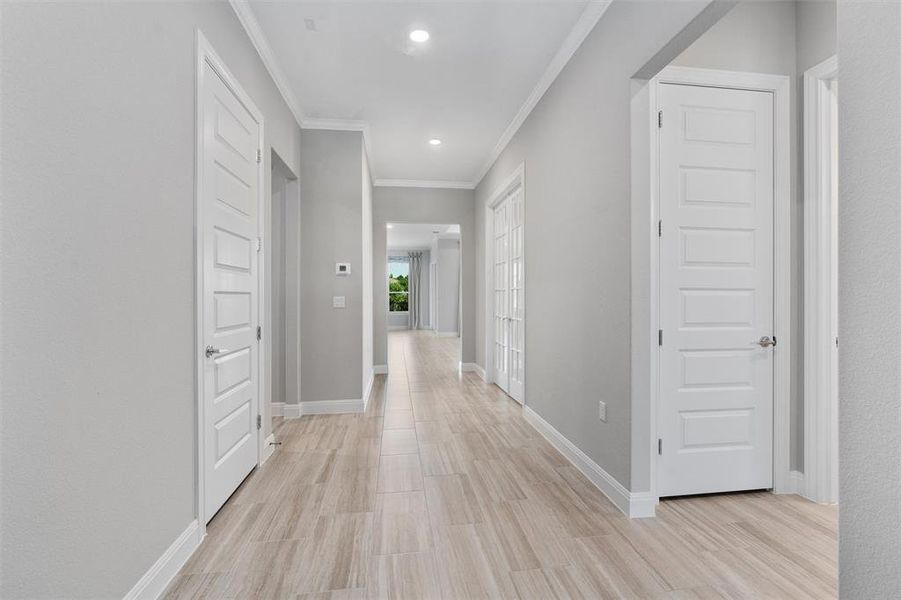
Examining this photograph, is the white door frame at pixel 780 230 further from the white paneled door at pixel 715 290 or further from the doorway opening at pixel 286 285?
the doorway opening at pixel 286 285

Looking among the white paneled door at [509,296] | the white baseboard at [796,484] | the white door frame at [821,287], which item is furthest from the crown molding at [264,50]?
the white baseboard at [796,484]

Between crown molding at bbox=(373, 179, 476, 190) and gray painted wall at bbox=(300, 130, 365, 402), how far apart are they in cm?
191

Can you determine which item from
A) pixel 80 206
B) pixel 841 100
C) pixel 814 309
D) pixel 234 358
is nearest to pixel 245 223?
pixel 234 358

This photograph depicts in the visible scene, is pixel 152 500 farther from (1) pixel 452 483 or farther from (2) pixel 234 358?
(1) pixel 452 483

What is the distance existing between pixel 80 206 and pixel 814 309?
322 cm

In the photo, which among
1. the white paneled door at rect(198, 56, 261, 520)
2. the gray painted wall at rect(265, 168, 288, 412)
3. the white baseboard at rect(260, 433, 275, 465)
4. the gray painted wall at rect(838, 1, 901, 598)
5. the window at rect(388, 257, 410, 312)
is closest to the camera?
the gray painted wall at rect(838, 1, 901, 598)

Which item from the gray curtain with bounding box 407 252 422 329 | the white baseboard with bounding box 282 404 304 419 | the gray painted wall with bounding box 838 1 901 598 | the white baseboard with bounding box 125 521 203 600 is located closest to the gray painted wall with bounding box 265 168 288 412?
the white baseboard with bounding box 282 404 304 419

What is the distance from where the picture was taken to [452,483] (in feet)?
8.13

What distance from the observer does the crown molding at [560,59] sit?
2.34 m

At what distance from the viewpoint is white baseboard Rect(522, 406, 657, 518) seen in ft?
6.86

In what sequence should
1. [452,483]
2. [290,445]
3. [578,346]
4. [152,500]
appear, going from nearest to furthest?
[152,500], [452,483], [578,346], [290,445]

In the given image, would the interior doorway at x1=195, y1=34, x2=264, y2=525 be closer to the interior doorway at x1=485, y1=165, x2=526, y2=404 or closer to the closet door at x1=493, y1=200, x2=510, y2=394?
the interior doorway at x1=485, y1=165, x2=526, y2=404

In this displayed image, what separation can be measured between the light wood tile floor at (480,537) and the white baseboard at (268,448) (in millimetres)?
75

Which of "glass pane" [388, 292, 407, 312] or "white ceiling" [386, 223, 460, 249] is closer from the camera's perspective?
"white ceiling" [386, 223, 460, 249]
